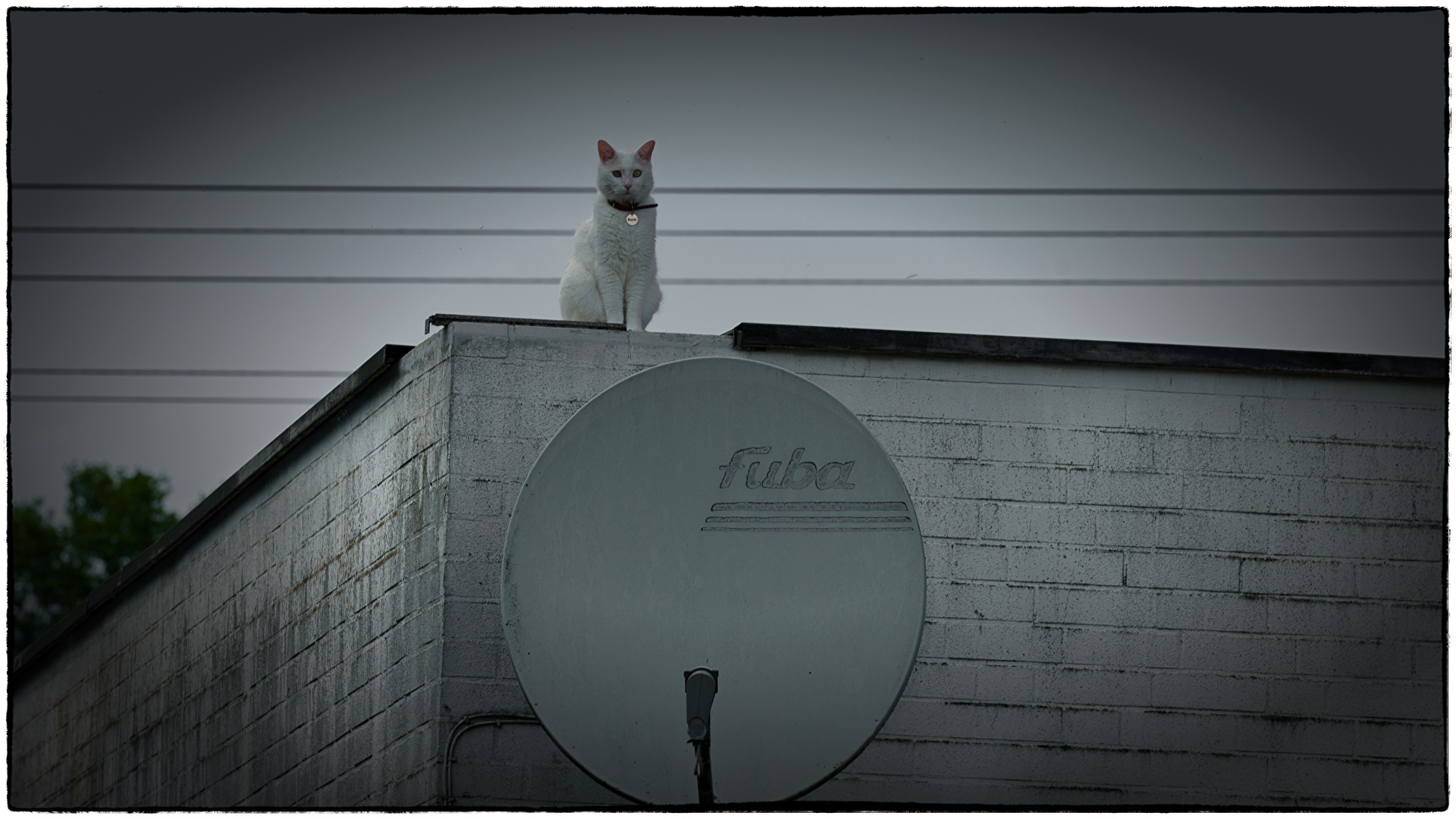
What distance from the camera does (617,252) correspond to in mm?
7367

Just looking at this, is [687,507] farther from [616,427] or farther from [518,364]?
[518,364]

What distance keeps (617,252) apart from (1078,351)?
188cm

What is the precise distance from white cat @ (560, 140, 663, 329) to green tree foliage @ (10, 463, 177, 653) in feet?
80.2

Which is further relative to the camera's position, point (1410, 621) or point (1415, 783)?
point (1410, 621)

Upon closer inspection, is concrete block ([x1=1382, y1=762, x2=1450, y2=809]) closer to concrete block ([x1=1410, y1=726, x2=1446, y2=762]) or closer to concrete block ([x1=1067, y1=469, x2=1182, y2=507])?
concrete block ([x1=1410, y1=726, x2=1446, y2=762])

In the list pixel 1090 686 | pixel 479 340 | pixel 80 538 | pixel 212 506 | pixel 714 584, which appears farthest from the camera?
pixel 80 538

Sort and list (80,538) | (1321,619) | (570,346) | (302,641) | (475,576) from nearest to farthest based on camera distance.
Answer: (475,576) → (570,346) → (1321,619) → (302,641) → (80,538)

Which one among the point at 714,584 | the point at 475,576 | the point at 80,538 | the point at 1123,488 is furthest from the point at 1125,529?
the point at 80,538

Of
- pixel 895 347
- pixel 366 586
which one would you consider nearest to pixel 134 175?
pixel 366 586

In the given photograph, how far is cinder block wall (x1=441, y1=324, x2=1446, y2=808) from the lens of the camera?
23.1 ft

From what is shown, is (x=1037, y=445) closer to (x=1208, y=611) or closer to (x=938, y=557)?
(x=938, y=557)

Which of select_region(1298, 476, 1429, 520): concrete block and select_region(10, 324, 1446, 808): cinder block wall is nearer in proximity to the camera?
select_region(10, 324, 1446, 808): cinder block wall

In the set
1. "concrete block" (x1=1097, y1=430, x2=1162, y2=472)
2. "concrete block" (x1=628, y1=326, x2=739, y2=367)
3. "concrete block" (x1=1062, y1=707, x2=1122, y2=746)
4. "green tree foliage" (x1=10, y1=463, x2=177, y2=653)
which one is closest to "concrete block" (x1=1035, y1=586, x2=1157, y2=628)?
"concrete block" (x1=1062, y1=707, x2=1122, y2=746)

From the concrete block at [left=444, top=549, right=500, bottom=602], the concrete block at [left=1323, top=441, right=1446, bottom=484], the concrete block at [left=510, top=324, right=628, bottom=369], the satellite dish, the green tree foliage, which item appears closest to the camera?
the satellite dish
